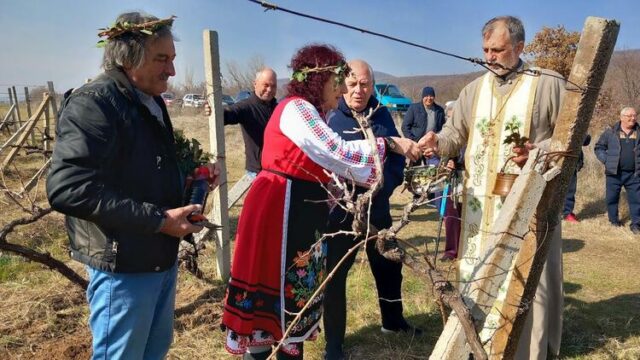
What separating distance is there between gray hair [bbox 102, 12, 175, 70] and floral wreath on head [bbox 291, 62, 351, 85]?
0.72m

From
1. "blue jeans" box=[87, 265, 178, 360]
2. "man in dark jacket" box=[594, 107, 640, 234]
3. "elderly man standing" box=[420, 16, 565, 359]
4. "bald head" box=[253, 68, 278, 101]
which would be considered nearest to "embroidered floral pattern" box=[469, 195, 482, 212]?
"elderly man standing" box=[420, 16, 565, 359]

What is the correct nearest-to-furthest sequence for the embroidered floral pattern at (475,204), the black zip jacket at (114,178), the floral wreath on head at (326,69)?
the black zip jacket at (114,178) → the floral wreath on head at (326,69) → the embroidered floral pattern at (475,204)

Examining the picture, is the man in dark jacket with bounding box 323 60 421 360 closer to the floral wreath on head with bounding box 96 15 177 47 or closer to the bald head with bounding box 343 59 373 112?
the bald head with bounding box 343 59 373 112

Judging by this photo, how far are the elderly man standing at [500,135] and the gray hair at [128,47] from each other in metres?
1.64

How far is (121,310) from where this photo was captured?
181cm

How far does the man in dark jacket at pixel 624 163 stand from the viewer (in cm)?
705

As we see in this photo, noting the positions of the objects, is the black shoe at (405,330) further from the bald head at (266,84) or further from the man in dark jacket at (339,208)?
the bald head at (266,84)

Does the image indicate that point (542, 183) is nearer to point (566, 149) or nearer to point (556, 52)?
point (566, 149)

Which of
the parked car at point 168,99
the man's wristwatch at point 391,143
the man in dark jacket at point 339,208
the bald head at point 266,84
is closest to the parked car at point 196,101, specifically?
the parked car at point 168,99

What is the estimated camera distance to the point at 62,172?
1529 mm

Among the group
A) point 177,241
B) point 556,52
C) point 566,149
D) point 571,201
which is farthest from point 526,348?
point 556,52

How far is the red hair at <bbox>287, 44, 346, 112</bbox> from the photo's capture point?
2.31m

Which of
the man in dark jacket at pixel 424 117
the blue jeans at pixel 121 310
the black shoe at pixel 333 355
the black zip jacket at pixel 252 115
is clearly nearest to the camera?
the blue jeans at pixel 121 310

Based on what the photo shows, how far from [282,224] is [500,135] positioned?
1.47 meters
